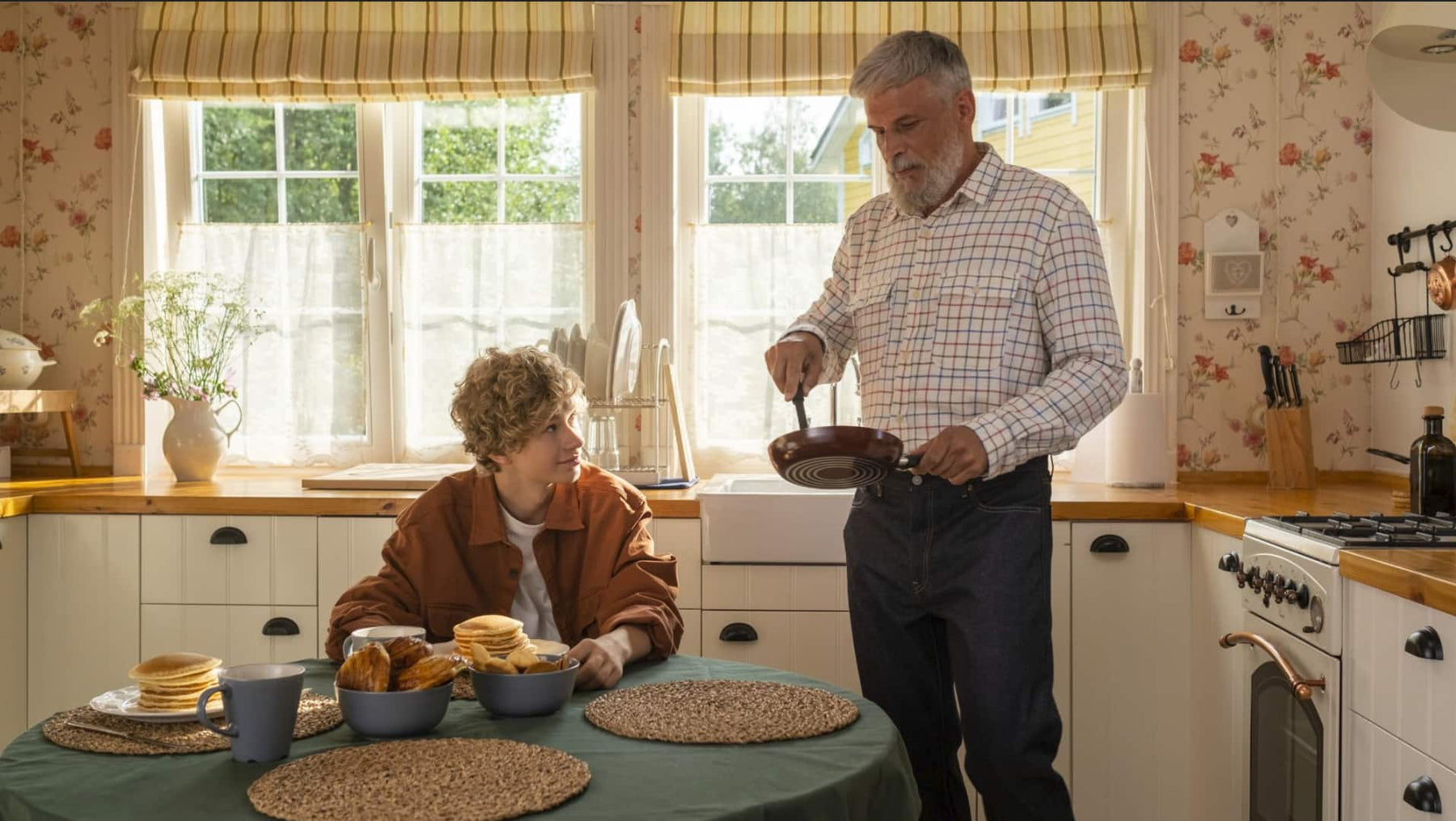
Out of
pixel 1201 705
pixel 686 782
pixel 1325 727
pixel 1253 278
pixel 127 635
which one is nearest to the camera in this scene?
pixel 686 782

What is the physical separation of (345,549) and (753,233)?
4.64 ft

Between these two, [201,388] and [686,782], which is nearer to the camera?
[686,782]

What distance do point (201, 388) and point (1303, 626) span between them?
2832 mm

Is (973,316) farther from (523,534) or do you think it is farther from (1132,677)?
(1132,677)

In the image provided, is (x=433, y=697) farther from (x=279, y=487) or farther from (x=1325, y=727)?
(x=279, y=487)

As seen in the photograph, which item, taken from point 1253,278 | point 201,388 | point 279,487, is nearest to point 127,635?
point 279,487

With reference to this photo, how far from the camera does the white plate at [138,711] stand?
1.43m

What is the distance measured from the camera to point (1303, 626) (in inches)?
86.2

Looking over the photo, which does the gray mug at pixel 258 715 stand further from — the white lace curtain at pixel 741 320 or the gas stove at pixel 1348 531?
the white lace curtain at pixel 741 320

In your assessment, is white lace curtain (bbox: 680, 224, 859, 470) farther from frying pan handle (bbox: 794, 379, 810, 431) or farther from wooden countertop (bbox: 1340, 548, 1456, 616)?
wooden countertop (bbox: 1340, 548, 1456, 616)

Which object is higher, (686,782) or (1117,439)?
(1117,439)

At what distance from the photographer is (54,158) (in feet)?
12.1

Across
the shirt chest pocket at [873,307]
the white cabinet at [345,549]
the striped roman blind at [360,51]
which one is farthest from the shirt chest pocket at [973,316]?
the striped roman blind at [360,51]

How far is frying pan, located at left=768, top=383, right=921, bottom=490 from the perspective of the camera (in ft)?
5.62
